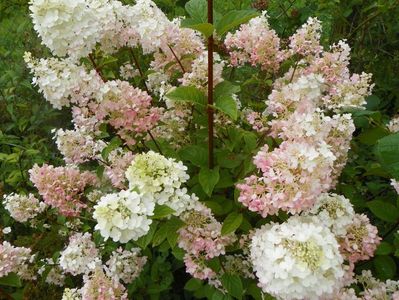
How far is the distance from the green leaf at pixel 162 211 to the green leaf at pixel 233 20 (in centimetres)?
61

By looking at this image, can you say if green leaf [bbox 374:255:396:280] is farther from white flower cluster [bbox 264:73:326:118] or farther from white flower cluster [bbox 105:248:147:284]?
white flower cluster [bbox 105:248:147:284]

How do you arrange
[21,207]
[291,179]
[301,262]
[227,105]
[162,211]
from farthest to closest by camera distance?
[21,207], [227,105], [162,211], [291,179], [301,262]

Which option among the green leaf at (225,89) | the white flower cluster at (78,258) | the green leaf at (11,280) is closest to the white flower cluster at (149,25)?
the green leaf at (225,89)

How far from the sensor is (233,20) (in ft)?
5.61

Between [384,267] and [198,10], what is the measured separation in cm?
119

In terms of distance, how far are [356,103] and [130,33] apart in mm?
971

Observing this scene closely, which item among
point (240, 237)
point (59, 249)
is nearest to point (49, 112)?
point (59, 249)

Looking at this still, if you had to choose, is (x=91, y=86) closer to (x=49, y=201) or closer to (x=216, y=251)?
(x=49, y=201)

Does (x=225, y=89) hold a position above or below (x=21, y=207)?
above

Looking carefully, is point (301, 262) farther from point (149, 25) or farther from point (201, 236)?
point (149, 25)

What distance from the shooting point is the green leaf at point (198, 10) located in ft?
5.98

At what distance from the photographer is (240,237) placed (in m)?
1.96

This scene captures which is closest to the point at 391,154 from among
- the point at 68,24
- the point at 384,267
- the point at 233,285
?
the point at 384,267

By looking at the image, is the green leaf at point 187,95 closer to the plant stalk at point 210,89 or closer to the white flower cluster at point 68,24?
the plant stalk at point 210,89
